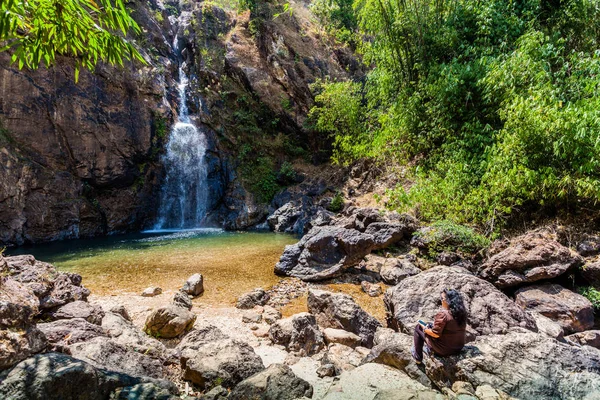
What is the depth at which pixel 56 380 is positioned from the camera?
219 centimetres

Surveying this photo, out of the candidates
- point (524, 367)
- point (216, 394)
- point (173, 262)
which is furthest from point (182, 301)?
point (524, 367)

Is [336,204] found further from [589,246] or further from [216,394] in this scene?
[216,394]

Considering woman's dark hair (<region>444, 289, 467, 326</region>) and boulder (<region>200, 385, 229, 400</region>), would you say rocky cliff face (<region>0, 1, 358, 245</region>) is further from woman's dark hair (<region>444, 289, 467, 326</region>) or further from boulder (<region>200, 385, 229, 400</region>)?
woman's dark hair (<region>444, 289, 467, 326</region>)

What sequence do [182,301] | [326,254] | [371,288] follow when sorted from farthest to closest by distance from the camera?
[326,254] → [371,288] → [182,301]

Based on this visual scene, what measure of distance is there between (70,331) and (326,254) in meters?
5.88

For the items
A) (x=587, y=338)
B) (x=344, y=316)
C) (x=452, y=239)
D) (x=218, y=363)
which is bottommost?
(x=587, y=338)

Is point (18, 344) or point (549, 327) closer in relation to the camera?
point (18, 344)

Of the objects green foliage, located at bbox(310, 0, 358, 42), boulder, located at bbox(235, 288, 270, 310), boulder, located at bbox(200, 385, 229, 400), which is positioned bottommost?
boulder, located at bbox(235, 288, 270, 310)

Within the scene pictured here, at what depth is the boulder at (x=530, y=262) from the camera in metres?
5.30

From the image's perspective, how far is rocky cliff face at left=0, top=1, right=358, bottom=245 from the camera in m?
14.0

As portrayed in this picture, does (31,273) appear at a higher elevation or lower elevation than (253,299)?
higher

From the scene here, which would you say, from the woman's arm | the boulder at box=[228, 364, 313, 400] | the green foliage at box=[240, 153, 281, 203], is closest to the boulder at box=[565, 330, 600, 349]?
the woman's arm

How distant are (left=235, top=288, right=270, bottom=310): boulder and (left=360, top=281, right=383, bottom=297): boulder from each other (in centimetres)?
238

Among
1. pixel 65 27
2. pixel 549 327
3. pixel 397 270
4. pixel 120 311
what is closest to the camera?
pixel 65 27
